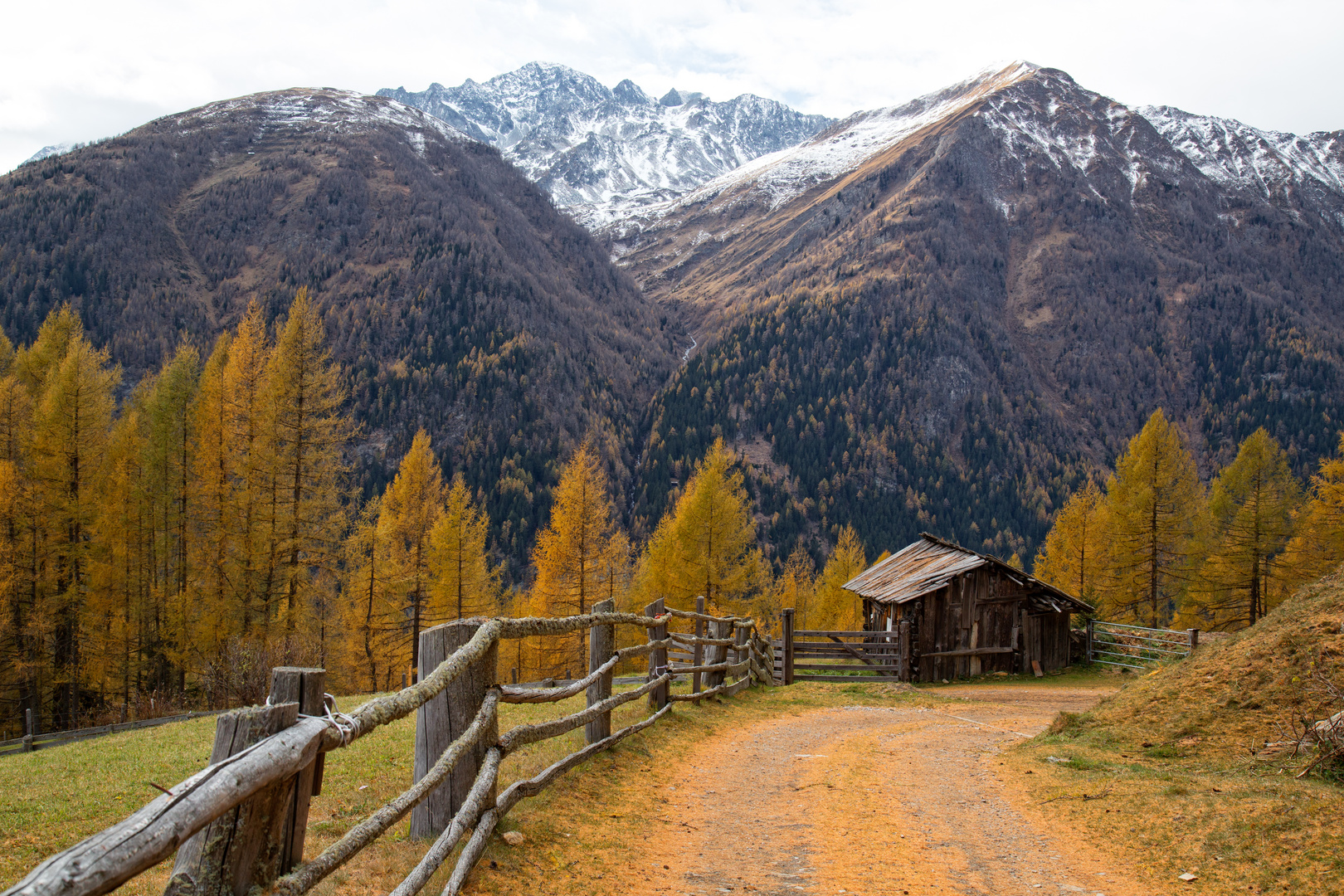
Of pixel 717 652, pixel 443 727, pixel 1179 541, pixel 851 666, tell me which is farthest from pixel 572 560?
pixel 1179 541

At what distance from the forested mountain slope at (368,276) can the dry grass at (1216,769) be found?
267 feet

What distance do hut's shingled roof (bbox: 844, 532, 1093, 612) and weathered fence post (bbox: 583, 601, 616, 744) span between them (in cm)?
1688

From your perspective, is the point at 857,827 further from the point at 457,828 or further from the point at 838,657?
the point at 838,657

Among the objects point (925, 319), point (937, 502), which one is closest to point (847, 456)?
point (937, 502)

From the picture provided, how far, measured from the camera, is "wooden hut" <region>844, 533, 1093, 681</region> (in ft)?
77.7

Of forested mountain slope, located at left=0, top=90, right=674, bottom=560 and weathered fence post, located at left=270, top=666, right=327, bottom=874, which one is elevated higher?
forested mountain slope, located at left=0, top=90, right=674, bottom=560

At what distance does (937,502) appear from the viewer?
126 meters

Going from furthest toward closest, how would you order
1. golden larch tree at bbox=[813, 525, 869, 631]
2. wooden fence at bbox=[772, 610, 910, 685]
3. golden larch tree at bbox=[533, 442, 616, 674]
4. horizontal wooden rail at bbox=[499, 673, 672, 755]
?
golden larch tree at bbox=[813, 525, 869, 631] < golden larch tree at bbox=[533, 442, 616, 674] < wooden fence at bbox=[772, 610, 910, 685] < horizontal wooden rail at bbox=[499, 673, 672, 755]

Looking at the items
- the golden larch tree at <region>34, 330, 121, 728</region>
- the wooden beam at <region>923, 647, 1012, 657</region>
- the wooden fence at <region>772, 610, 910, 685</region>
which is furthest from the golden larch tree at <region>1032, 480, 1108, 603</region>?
the golden larch tree at <region>34, 330, 121, 728</region>

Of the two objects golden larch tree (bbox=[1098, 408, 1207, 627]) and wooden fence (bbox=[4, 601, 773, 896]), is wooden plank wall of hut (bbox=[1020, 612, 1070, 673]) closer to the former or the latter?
golden larch tree (bbox=[1098, 408, 1207, 627])

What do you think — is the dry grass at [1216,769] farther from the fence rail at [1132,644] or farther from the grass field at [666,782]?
the fence rail at [1132,644]

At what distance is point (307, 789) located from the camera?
3.19 metres

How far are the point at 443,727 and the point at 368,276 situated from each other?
14212 centimetres

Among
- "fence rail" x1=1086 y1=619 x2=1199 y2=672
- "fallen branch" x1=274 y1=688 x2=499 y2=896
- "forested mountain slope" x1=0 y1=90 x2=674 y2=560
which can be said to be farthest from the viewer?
"forested mountain slope" x1=0 y1=90 x2=674 y2=560
